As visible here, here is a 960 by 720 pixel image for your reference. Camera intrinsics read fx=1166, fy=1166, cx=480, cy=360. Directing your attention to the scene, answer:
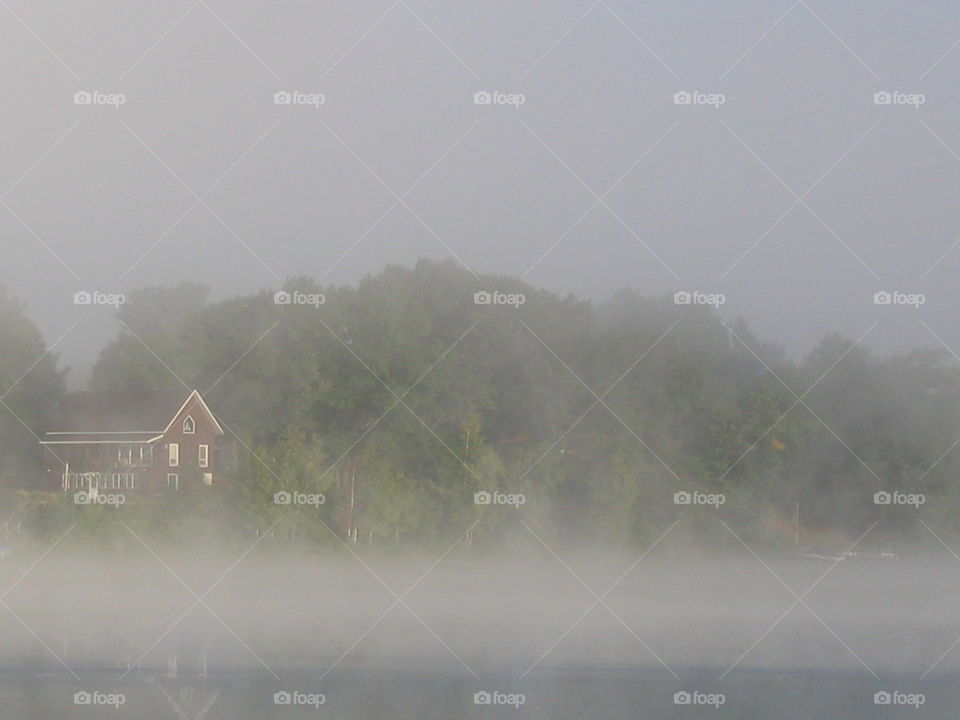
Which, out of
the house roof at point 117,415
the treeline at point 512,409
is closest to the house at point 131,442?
the house roof at point 117,415

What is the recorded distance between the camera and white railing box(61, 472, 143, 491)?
7215 mm

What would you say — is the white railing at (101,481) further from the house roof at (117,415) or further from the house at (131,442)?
the house roof at (117,415)

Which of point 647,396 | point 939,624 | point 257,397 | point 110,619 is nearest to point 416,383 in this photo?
point 257,397

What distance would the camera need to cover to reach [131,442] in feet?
23.8

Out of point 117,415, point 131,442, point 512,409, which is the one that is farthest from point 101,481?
point 512,409

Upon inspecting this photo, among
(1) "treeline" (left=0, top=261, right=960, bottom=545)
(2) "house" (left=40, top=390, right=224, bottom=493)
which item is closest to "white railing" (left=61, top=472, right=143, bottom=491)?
(2) "house" (left=40, top=390, right=224, bottom=493)

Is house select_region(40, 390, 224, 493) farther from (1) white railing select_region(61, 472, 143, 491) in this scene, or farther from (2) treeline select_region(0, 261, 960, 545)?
(2) treeline select_region(0, 261, 960, 545)

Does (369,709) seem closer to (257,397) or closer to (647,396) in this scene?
(257,397)

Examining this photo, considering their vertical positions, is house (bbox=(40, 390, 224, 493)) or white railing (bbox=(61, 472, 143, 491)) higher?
house (bbox=(40, 390, 224, 493))

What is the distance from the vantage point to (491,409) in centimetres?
724

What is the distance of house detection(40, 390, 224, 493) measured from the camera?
7203 millimetres

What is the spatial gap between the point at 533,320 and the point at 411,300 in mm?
770

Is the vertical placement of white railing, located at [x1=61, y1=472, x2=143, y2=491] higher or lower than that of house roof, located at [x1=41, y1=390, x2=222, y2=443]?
lower

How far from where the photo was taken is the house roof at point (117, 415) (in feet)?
23.7
